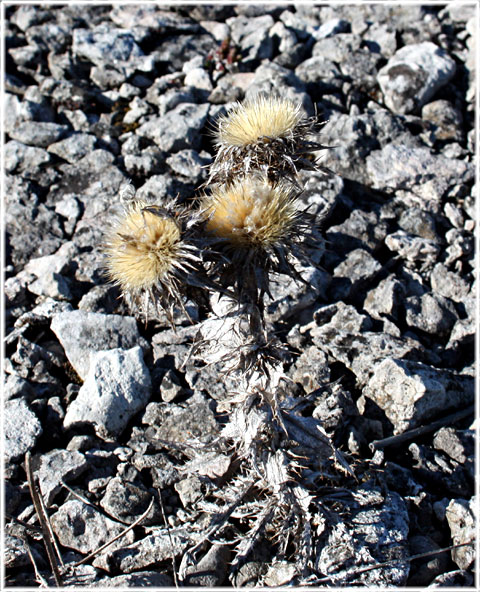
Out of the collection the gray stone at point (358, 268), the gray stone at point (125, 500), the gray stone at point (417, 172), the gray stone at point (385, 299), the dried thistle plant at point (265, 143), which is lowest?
the gray stone at point (125, 500)

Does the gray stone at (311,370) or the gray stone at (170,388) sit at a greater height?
the gray stone at (311,370)

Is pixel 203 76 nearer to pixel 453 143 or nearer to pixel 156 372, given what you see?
pixel 453 143

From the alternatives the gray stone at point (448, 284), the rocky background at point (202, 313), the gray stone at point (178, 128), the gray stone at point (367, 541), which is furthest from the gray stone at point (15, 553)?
the gray stone at point (178, 128)

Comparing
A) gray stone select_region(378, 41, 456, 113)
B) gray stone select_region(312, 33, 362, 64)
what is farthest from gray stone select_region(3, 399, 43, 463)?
gray stone select_region(312, 33, 362, 64)

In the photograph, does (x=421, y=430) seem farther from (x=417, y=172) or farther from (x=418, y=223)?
(x=417, y=172)

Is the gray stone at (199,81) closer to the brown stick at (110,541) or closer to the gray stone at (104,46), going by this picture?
the gray stone at (104,46)

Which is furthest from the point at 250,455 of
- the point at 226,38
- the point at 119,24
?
the point at 119,24

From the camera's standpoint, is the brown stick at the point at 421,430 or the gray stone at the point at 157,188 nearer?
the brown stick at the point at 421,430

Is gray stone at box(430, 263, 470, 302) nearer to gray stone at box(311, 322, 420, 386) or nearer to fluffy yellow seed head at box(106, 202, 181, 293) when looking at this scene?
gray stone at box(311, 322, 420, 386)
